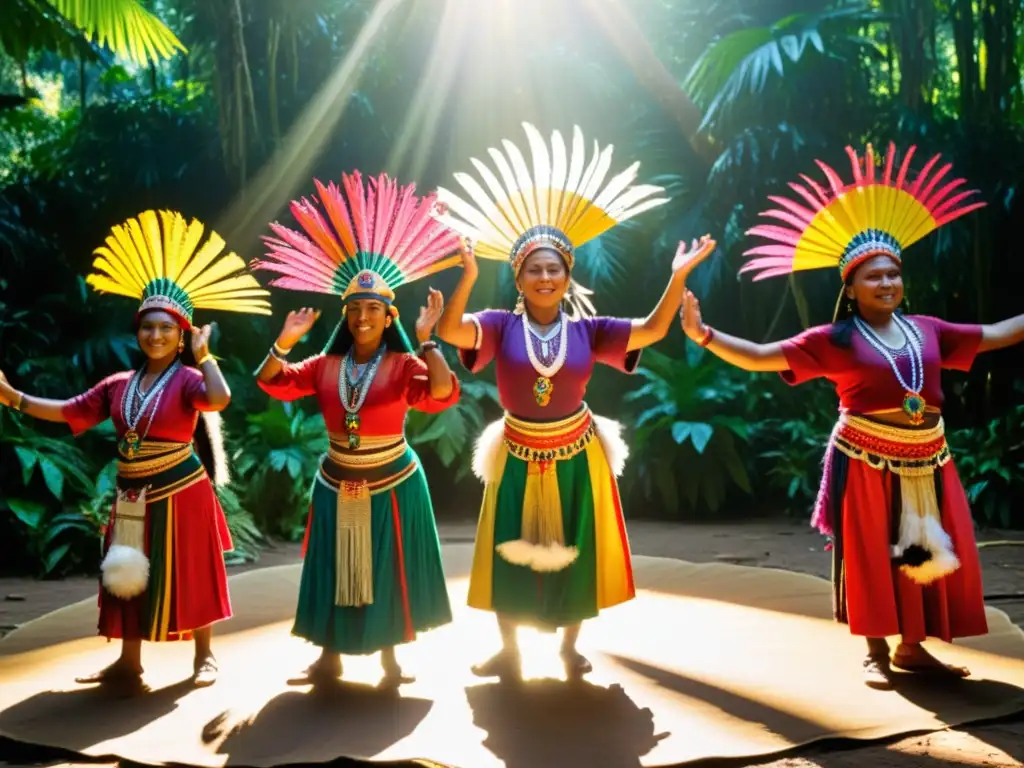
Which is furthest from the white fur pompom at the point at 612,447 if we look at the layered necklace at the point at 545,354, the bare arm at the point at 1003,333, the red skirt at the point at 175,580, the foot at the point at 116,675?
the foot at the point at 116,675

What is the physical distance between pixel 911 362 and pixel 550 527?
48.2 inches

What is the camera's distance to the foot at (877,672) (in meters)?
3.05

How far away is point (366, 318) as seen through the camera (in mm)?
3188

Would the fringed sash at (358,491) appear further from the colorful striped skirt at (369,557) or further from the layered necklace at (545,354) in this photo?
the layered necklace at (545,354)

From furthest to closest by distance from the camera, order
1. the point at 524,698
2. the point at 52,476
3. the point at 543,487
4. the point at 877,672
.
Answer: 1. the point at 52,476
2. the point at 543,487
3. the point at 877,672
4. the point at 524,698

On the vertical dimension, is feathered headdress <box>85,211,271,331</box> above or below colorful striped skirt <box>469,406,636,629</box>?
above

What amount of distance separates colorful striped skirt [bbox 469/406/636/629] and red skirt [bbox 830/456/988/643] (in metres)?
0.71

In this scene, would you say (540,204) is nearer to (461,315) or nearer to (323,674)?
(461,315)

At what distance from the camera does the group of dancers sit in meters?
3.13

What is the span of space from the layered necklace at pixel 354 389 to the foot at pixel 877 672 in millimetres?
1724

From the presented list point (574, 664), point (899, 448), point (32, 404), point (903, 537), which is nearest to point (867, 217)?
point (899, 448)

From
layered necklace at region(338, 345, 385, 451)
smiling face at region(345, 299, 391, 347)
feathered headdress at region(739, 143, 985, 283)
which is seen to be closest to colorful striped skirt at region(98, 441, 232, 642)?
layered necklace at region(338, 345, 385, 451)

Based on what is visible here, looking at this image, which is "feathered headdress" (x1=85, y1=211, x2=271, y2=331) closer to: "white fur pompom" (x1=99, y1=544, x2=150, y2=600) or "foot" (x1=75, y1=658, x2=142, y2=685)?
"white fur pompom" (x1=99, y1=544, x2=150, y2=600)

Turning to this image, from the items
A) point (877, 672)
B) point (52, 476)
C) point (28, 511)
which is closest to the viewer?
point (877, 672)
